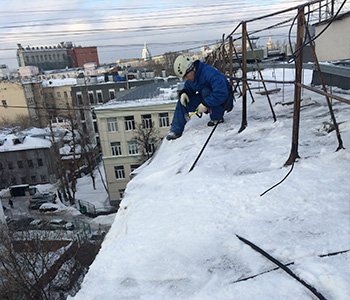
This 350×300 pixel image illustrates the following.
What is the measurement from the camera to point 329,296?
1.74 metres

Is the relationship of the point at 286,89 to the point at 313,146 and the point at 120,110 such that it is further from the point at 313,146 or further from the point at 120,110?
the point at 120,110

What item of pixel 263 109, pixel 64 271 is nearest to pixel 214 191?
pixel 263 109

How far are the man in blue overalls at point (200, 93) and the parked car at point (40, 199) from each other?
Result: 2245 cm

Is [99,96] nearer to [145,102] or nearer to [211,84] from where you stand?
[145,102]

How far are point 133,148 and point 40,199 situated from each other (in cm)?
870

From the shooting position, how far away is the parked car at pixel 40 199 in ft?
83.9

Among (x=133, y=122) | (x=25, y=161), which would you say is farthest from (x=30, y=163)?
(x=133, y=122)

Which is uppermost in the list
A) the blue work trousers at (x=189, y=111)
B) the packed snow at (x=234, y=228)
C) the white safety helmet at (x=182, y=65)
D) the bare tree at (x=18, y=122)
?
the white safety helmet at (x=182, y=65)

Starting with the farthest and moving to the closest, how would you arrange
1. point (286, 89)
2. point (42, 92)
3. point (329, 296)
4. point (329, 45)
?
point (42, 92) → point (329, 45) → point (286, 89) → point (329, 296)

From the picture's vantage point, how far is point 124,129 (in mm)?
22797

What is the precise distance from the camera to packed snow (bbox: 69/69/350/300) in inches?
77.5

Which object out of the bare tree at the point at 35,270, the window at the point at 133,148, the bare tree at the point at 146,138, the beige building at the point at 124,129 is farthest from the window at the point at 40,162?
the bare tree at the point at 35,270

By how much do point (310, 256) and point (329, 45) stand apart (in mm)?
9067

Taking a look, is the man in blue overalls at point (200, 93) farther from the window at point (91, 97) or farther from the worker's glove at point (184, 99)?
the window at point (91, 97)
